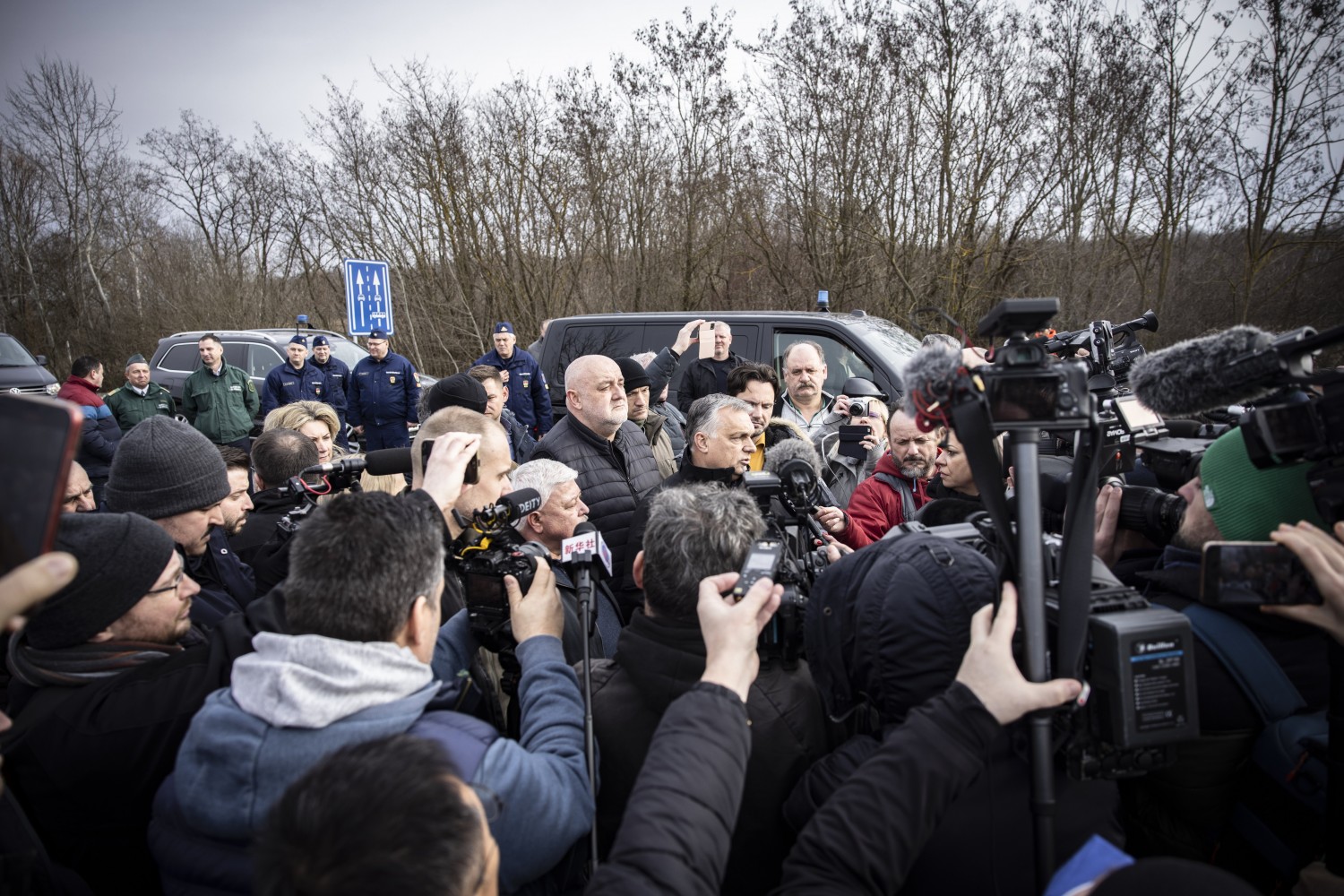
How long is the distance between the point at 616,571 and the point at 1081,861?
274cm

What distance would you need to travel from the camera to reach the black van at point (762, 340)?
6.57 m

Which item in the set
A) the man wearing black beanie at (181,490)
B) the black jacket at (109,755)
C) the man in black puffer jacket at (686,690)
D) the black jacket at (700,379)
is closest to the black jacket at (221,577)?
the man wearing black beanie at (181,490)

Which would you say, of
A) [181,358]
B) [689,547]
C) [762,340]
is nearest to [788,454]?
[689,547]

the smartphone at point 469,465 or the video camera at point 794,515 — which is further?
the smartphone at point 469,465

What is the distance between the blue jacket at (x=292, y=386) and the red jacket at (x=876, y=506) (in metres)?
7.73

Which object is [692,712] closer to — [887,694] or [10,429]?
[887,694]

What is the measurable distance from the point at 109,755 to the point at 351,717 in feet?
2.14

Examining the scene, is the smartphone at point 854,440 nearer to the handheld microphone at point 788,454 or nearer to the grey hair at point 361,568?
the handheld microphone at point 788,454

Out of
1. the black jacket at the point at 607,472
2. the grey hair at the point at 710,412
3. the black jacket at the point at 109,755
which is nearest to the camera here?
the black jacket at the point at 109,755

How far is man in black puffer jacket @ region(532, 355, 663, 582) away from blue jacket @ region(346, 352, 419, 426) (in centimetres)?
517

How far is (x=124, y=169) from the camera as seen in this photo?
23516 mm

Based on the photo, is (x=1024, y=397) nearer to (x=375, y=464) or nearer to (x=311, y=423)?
(x=375, y=464)

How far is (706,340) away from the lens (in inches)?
236

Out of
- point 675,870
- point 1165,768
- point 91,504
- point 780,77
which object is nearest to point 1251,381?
point 1165,768
